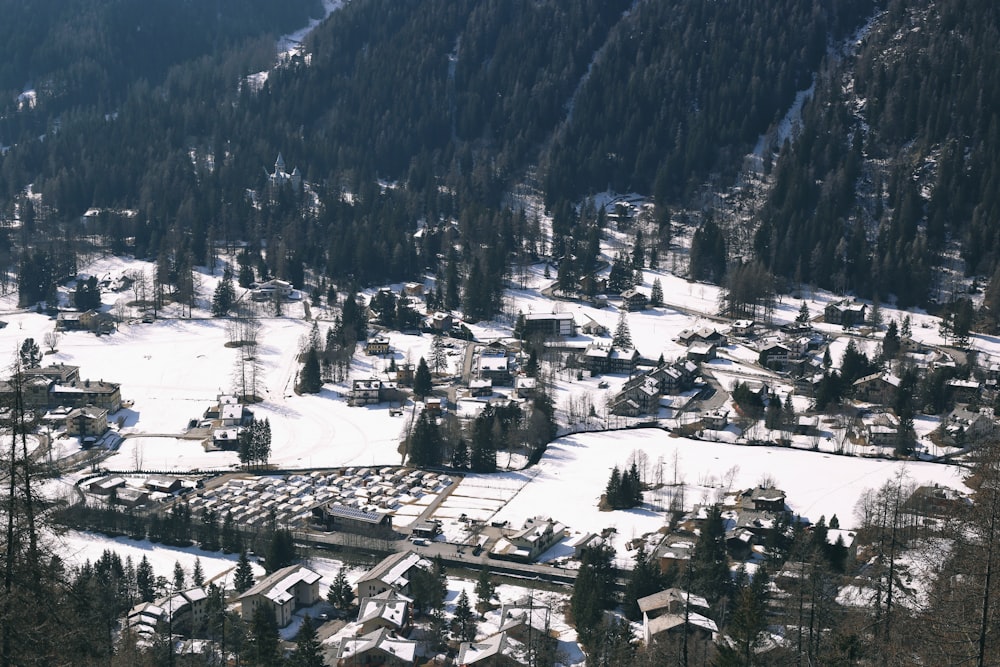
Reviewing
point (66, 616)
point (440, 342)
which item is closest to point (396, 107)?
point (440, 342)

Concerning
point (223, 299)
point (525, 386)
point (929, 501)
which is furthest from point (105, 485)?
point (223, 299)

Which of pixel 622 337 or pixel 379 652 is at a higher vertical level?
pixel 622 337

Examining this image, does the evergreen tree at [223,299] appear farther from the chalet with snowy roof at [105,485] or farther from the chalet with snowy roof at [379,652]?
the chalet with snowy roof at [379,652]

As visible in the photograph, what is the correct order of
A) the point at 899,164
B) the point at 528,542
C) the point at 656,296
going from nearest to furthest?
the point at 528,542 → the point at 656,296 → the point at 899,164

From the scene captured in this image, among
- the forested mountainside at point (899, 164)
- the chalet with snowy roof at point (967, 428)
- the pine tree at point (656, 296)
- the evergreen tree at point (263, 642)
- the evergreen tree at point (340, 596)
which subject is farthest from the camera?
the forested mountainside at point (899, 164)

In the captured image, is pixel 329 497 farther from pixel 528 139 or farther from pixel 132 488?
pixel 528 139

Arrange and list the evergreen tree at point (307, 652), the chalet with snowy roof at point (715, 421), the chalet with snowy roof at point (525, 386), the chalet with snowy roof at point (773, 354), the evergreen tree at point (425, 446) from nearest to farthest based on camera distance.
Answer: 1. the evergreen tree at point (307, 652)
2. the evergreen tree at point (425, 446)
3. the chalet with snowy roof at point (715, 421)
4. the chalet with snowy roof at point (525, 386)
5. the chalet with snowy roof at point (773, 354)

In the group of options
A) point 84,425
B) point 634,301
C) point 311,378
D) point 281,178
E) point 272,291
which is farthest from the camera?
point 281,178

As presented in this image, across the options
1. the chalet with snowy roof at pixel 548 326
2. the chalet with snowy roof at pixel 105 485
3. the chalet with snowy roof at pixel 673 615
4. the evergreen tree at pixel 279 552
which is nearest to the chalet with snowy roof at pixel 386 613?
the evergreen tree at pixel 279 552
